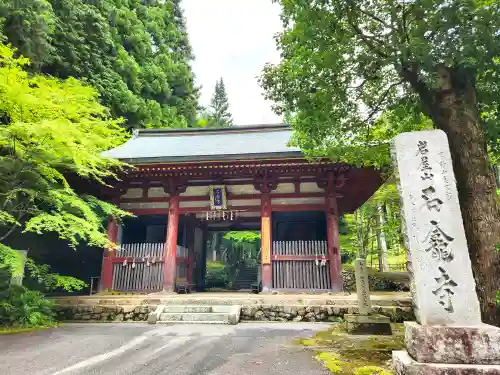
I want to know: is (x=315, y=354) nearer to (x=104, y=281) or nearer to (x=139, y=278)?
(x=139, y=278)

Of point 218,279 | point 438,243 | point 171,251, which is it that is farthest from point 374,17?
point 218,279

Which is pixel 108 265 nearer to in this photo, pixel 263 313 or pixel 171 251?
pixel 171 251

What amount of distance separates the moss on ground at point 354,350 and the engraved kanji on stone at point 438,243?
4.85ft

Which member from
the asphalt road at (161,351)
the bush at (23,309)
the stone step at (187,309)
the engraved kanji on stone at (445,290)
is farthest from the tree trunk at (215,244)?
the engraved kanji on stone at (445,290)

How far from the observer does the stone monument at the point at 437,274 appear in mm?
3023

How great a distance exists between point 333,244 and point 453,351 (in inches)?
258

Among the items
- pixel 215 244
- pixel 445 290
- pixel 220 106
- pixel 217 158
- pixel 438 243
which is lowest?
pixel 445 290

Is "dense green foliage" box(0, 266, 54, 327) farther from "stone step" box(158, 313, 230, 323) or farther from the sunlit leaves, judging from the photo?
"stone step" box(158, 313, 230, 323)

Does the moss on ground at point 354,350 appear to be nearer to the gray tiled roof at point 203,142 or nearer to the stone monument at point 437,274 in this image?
the stone monument at point 437,274

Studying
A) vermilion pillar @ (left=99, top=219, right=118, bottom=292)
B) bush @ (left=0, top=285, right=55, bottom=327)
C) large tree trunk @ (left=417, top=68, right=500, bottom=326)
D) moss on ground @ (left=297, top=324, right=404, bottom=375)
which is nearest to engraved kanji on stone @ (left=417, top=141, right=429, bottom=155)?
large tree trunk @ (left=417, top=68, right=500, bottom=326)

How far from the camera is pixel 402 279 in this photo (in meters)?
13.8

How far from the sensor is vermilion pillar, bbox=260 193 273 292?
947 cm

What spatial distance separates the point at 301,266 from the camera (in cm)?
961

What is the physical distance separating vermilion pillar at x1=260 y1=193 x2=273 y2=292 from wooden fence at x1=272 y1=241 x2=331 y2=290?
7.5 inches
